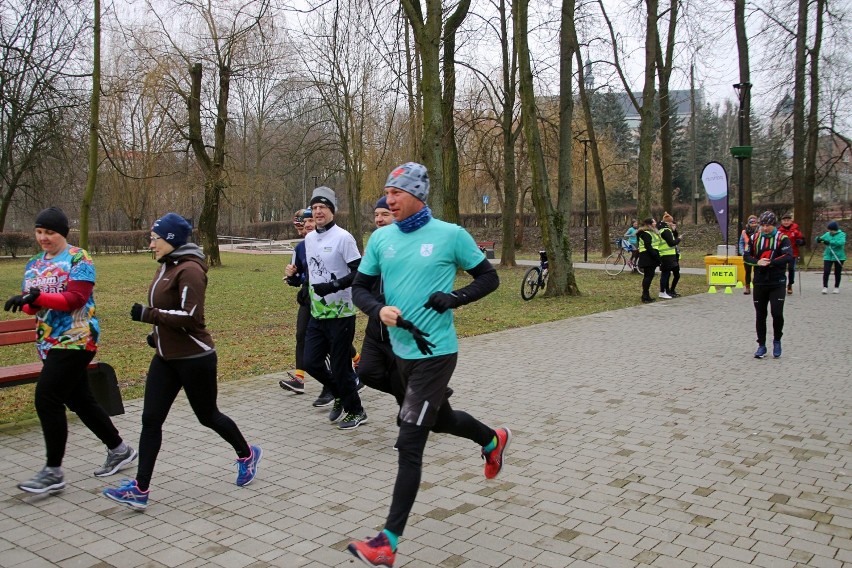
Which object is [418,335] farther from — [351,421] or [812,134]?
[812,134]

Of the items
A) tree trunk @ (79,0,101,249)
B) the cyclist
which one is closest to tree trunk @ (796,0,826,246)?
the cyclist

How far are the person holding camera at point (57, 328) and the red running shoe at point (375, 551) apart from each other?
2.38m

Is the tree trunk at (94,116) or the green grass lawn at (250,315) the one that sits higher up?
the tree trunk at (94,116)

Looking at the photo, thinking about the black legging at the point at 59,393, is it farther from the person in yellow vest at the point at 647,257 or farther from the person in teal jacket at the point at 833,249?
the person in teal jacket at the point at 833,249

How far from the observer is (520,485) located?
4988 mm

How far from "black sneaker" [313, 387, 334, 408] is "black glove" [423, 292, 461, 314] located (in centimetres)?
367

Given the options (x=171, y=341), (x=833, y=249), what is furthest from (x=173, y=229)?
(x=833, y=249)

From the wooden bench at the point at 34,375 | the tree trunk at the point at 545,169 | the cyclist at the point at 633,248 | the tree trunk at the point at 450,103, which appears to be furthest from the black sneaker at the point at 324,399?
the cyclist at the point at 633,248

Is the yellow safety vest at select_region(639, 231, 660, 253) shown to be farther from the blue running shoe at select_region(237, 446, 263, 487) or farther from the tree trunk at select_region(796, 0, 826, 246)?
the blue running shoe at select_region(237, 446, 263, 487)

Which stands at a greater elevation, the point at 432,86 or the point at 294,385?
the point at 432,86

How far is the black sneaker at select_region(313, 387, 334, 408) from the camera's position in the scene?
7270 mm

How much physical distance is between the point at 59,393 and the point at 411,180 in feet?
8.88

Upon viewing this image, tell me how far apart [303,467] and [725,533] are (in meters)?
2.82

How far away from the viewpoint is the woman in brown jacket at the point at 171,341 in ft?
14.9
